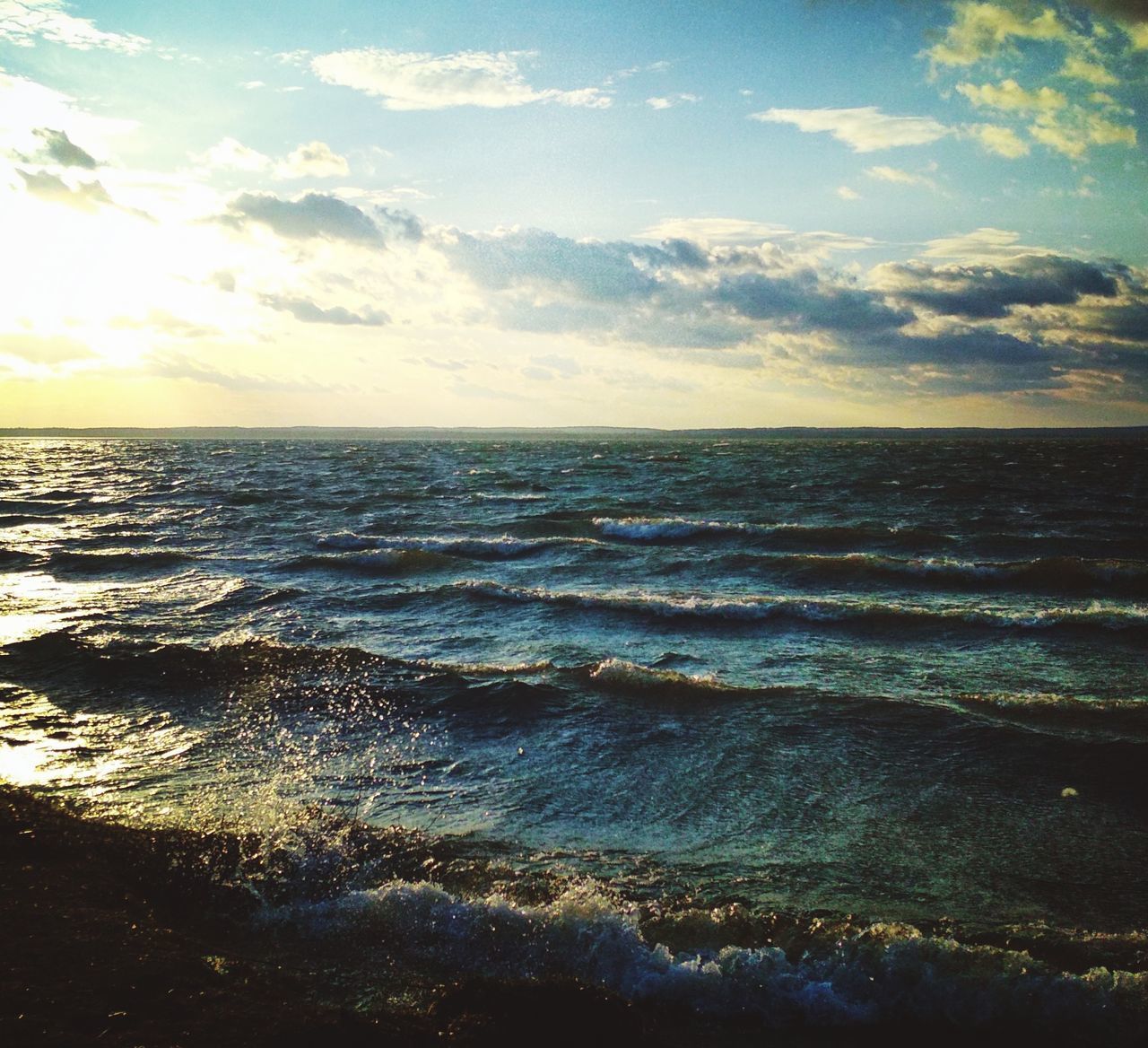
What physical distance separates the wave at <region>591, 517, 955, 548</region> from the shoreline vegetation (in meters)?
19.4

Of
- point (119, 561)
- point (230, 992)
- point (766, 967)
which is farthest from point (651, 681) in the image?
point (119, 561)

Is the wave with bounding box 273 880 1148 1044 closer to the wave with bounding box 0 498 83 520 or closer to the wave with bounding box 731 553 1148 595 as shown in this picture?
the wave with bounding box 731 553 1148 595

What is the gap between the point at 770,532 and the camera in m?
24.1

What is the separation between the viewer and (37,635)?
1173cm

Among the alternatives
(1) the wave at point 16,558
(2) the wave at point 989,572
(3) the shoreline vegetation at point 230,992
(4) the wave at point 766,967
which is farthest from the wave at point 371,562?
(4) the wave at point 766,967

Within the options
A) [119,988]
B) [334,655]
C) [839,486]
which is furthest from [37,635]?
[839,486]

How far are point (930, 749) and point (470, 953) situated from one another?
5.63 metres

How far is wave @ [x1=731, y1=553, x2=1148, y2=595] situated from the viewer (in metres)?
17.1

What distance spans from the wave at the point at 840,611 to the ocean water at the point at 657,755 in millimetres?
83

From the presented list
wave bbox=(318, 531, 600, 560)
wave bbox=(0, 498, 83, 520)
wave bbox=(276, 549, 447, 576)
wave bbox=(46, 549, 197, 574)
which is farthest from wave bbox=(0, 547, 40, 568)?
wave bbox=(0, 498, 83, 520)

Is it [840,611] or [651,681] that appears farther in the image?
[840,611]

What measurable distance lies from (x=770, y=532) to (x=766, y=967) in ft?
67.1

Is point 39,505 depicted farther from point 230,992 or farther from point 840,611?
point 230,992

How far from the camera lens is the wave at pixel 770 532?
74.0ft
